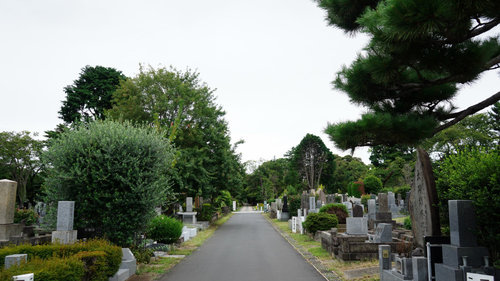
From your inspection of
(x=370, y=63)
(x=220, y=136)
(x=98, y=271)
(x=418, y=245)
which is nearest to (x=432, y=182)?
(x=418, y=245)

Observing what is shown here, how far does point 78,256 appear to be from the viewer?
6684 millimetres

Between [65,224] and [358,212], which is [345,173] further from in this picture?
[65,224]

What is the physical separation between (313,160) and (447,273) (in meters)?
60.3

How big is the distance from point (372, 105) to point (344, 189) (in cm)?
6222

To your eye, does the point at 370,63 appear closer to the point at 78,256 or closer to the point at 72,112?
the point at 78,256

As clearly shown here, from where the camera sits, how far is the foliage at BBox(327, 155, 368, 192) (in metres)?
67.4

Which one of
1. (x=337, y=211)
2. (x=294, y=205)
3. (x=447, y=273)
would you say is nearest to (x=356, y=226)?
(x=337, y=211)

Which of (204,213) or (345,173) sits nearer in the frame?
(204,213)

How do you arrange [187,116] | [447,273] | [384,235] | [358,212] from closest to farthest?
[447,273]
[384,235]
[358,212]
[187,116]

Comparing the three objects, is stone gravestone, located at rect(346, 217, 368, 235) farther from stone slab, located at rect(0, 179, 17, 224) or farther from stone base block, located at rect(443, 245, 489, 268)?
stone slab, located at rect(0, 179, 17, 224)

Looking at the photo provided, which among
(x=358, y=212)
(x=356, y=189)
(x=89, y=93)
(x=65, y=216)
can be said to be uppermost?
(x=89, y=93)

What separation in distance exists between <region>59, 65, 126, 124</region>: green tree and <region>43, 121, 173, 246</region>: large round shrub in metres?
29.5

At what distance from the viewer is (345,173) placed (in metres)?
69.0

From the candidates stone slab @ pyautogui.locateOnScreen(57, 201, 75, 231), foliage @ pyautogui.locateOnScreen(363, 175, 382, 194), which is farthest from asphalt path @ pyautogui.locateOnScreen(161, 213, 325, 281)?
foliage @ pyautogui.locateOnScreen(363, 175, 382, 194)
